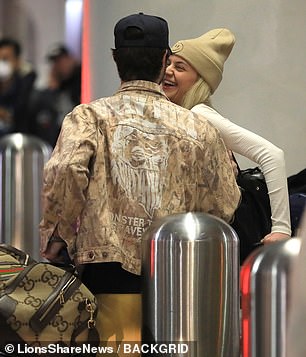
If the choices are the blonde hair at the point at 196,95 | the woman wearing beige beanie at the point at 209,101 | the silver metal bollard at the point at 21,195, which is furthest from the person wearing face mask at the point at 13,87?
the silver metal bollard at the point at 21,195

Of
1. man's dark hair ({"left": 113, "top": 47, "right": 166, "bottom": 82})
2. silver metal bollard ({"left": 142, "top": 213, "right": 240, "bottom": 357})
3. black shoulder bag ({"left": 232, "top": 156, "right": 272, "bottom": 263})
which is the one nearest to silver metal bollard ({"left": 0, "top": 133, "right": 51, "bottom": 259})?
black shoulder bag ({"left": 232, "top": 156, "right": 272, "bottom": 263})

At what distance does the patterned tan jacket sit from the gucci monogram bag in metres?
0.17

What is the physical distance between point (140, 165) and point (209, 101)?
901 millimetres

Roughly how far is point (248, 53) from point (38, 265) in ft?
8.28

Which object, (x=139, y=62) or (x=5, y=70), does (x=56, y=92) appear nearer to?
(x=5, y=70)

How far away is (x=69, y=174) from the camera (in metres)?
2.79

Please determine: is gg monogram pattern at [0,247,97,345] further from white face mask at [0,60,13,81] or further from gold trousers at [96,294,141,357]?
white face mask at [0,60,13,81]

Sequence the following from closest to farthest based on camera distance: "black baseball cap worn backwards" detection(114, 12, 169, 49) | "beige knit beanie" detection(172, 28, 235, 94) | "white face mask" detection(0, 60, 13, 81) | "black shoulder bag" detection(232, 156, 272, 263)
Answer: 1. "white face mask" detection(0, 60, 13, 81)
2. "black baseball cap worn backwards" detection(114, 12, 169, 49)
3. "black shoulder bag" detection(232, 156, 272, 263)
4. "beige knit beanie" detection(172, 28, 235, 94)

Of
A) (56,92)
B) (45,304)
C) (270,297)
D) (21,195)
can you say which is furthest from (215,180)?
(21,195)

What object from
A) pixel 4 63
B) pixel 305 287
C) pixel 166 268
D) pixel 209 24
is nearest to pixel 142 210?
pixel 166 268

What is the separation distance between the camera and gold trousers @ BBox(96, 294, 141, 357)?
2.74 m

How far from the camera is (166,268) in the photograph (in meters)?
2.35

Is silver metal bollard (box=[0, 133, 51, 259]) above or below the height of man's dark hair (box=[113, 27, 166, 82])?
below

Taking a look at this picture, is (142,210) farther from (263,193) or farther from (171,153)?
(263,193)
